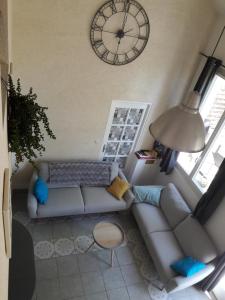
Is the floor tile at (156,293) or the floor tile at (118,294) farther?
the floor tile at (156,293)

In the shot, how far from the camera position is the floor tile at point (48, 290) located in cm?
349

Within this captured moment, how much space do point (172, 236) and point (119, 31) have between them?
3196mm

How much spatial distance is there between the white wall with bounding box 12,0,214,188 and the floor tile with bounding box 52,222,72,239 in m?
1.00

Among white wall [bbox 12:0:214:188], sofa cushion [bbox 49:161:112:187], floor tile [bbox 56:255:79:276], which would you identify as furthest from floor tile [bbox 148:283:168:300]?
white wall [bbox 12:0:214:188]

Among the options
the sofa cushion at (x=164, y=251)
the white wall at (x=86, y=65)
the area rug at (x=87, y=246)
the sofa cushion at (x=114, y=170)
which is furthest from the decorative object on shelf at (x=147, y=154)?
the sofa cushion at (x=164, y=251)

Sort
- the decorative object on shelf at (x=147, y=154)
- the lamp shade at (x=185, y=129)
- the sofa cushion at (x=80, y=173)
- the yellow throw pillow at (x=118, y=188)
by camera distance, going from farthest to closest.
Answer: the decorative object on shelf at (x=147, y=154) < the yellow throw pillow at (x=118, y=188) < the sofa cushion at (x=80, y=173) < the lamp shade at (x=185, y=129)

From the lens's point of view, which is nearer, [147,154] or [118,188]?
[118,188]

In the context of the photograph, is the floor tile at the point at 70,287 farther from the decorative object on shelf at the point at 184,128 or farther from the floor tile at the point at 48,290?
the decorative object on shelf at the point at 184,128

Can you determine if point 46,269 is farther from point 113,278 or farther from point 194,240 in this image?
point 194,240

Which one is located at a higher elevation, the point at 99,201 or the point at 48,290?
the point at 99,201

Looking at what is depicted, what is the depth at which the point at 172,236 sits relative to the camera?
4266 millimetres

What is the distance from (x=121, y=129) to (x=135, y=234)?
6.09 feet

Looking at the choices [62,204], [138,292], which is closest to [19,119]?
[62,204]

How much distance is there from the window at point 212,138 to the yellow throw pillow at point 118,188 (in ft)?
3.84
